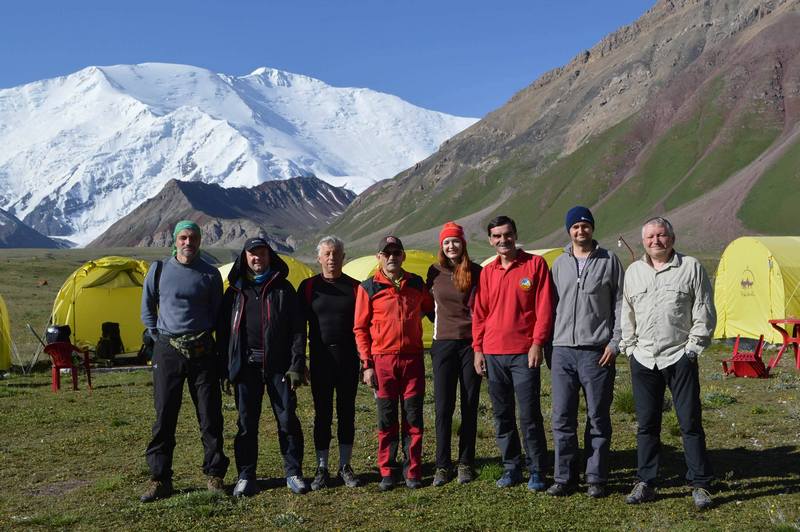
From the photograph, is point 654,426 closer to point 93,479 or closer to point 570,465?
point 570,465

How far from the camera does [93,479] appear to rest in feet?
34.3

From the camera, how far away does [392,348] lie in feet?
30.3

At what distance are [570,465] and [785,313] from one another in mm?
16239

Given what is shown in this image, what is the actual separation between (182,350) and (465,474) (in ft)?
11.9

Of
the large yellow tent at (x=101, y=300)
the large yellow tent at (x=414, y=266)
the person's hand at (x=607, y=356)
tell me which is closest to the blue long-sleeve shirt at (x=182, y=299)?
the person's hand at (x=607, y=356)

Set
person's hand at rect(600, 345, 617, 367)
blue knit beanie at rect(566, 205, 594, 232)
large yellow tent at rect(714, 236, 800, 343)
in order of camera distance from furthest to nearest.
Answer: large yellow tent at rect(714, 236, 800, 343), blue knit beanie at rect(566, 205, 594, 232), person's hand at rect(600, 345, 617, 367)

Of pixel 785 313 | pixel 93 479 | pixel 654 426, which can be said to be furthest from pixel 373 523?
pixel 785 313

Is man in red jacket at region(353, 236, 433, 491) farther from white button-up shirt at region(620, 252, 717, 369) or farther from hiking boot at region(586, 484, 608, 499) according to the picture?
white button-up shirt at region(620, 252, 717, 369)

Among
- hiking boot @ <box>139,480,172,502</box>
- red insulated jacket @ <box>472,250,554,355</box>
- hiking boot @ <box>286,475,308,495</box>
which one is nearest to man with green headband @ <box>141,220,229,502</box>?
hiking boot @ <box>139,480,172,502</box>

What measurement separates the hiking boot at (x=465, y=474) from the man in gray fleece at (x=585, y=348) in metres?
1.08

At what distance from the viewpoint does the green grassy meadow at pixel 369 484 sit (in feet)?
26.5

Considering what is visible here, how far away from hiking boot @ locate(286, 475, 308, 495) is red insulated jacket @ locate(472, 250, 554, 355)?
2.59 m

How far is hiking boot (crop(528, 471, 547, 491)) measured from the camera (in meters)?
8.87

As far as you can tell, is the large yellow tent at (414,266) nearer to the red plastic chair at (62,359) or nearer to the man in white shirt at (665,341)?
the red plastic chair at (62,359)
